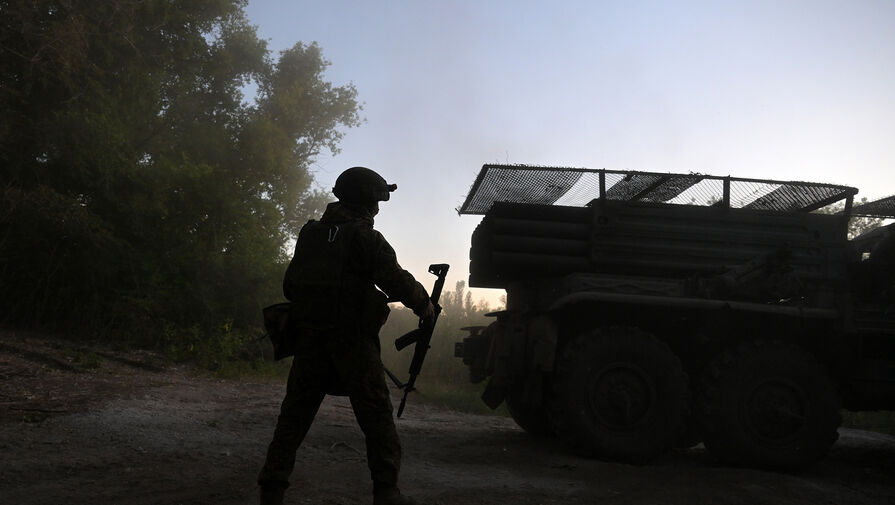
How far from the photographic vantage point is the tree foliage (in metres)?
10.8

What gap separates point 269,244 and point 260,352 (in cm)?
260

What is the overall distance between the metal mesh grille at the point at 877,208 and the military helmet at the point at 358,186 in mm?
5287

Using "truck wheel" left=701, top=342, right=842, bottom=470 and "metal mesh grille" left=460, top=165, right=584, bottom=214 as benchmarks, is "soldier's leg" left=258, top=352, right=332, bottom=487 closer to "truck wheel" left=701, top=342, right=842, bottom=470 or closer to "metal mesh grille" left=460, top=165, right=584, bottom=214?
"metal mesh grille" left=460, top=165, right=584, bottom=214

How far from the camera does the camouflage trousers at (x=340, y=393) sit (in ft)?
10.5

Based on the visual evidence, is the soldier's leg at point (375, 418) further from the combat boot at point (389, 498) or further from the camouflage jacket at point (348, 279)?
the camouflage jacket at point (348, 279)

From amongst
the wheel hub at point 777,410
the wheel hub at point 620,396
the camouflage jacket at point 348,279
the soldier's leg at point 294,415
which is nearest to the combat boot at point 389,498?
the soldier's leg at point 294,415

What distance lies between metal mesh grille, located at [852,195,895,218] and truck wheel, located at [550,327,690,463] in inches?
109

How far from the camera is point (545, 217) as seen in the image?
244 inches

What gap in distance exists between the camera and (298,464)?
4.73m

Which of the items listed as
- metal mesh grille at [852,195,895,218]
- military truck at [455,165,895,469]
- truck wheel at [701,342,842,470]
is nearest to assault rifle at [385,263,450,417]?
military truck at [455,165,895,469]

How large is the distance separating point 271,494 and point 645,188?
471cm

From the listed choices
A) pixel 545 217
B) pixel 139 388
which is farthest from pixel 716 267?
pixel 139 388

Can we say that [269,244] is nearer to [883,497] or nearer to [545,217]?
[545,217]

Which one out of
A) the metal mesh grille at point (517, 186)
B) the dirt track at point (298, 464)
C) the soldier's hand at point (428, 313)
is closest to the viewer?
the soldier's hand at point (428, 313)
